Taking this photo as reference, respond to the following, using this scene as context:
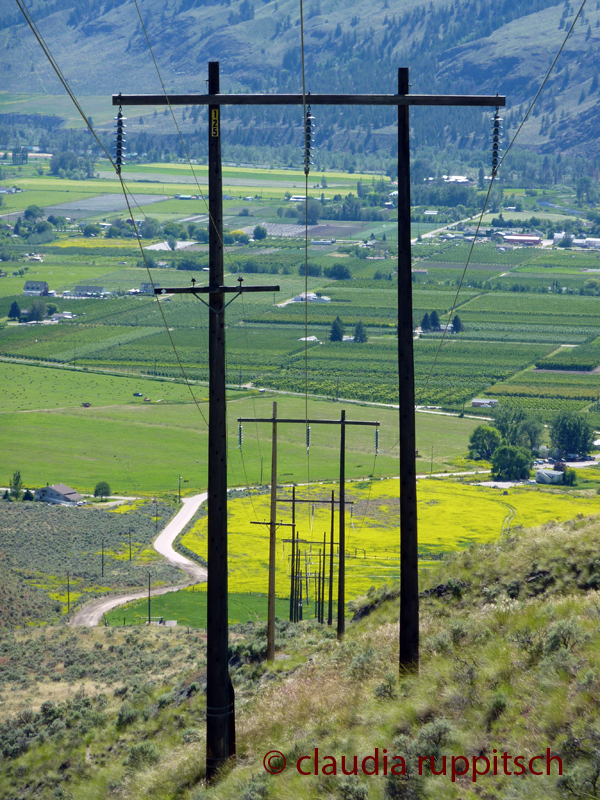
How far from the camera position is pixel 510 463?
110 meters

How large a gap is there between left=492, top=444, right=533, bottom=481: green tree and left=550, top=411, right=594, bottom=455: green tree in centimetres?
1577

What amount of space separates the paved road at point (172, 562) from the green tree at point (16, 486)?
59.0ft

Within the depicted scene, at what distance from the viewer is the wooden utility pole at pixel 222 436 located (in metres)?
14.8

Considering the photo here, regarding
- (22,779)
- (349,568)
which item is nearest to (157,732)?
(22,779)

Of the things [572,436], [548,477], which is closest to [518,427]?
[572,436]

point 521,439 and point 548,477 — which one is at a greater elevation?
point 521,439

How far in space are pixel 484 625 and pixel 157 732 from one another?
9.07 meters

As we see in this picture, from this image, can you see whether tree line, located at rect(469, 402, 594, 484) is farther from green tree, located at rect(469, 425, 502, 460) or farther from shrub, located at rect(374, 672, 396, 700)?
shrub, located at rect(374, 672, 396, 700)

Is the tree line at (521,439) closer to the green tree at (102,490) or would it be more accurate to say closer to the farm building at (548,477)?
the farm building at (548,477)

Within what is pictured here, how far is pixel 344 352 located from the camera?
17350 centimetres

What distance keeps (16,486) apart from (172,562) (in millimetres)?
35619

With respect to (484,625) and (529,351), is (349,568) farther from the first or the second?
(529,351)

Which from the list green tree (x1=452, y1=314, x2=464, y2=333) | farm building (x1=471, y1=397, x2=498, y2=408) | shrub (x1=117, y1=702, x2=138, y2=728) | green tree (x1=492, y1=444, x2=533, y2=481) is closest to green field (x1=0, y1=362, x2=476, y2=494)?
green tree (x1=492, y1=444, x2=533, y2=481)

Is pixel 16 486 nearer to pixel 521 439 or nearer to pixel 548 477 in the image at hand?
pixel 548 477
